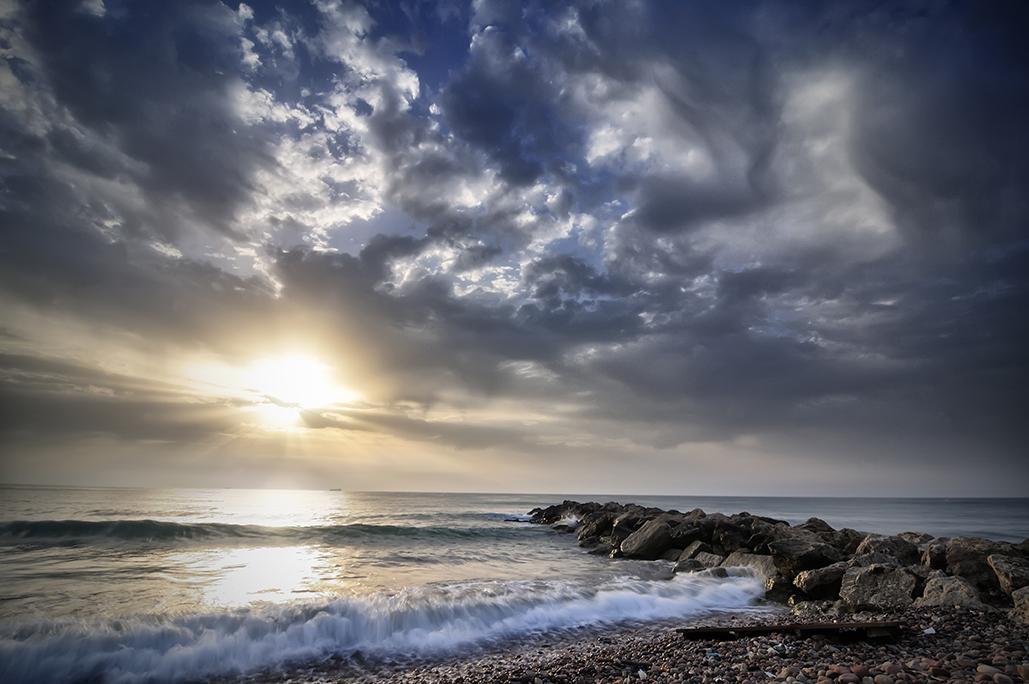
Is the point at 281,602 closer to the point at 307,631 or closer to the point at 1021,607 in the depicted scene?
the point at 307,631

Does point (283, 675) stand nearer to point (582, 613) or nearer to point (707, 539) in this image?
point (582, 613)

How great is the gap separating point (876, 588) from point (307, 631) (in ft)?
41.6

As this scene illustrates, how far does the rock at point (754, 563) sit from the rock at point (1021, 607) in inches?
244

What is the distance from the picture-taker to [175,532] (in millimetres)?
26203

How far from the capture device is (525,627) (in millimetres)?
10281

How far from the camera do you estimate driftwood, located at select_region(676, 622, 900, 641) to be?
304 inches

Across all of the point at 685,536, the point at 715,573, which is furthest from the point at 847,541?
the point at 715,573

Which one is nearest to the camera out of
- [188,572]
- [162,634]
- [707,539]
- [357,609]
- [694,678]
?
[694,678]

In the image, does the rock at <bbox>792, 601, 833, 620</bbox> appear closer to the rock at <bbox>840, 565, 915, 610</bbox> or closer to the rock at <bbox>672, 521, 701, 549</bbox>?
the rock at <bbox>840, 565, 915, 610</bbox>

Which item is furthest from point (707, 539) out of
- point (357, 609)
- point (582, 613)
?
point (357, 609)

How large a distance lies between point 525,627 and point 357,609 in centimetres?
354

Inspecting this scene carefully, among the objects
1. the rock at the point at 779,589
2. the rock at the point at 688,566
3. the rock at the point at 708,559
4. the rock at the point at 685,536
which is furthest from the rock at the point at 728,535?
the rock at the point at 779,589

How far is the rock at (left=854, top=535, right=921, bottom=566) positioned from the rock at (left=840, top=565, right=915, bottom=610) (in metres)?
4.28

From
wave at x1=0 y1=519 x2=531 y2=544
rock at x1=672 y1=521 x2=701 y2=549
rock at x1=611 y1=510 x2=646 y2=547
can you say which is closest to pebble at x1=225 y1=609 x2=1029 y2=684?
rock at x1=672 y1=521 x2=701 y2=549
